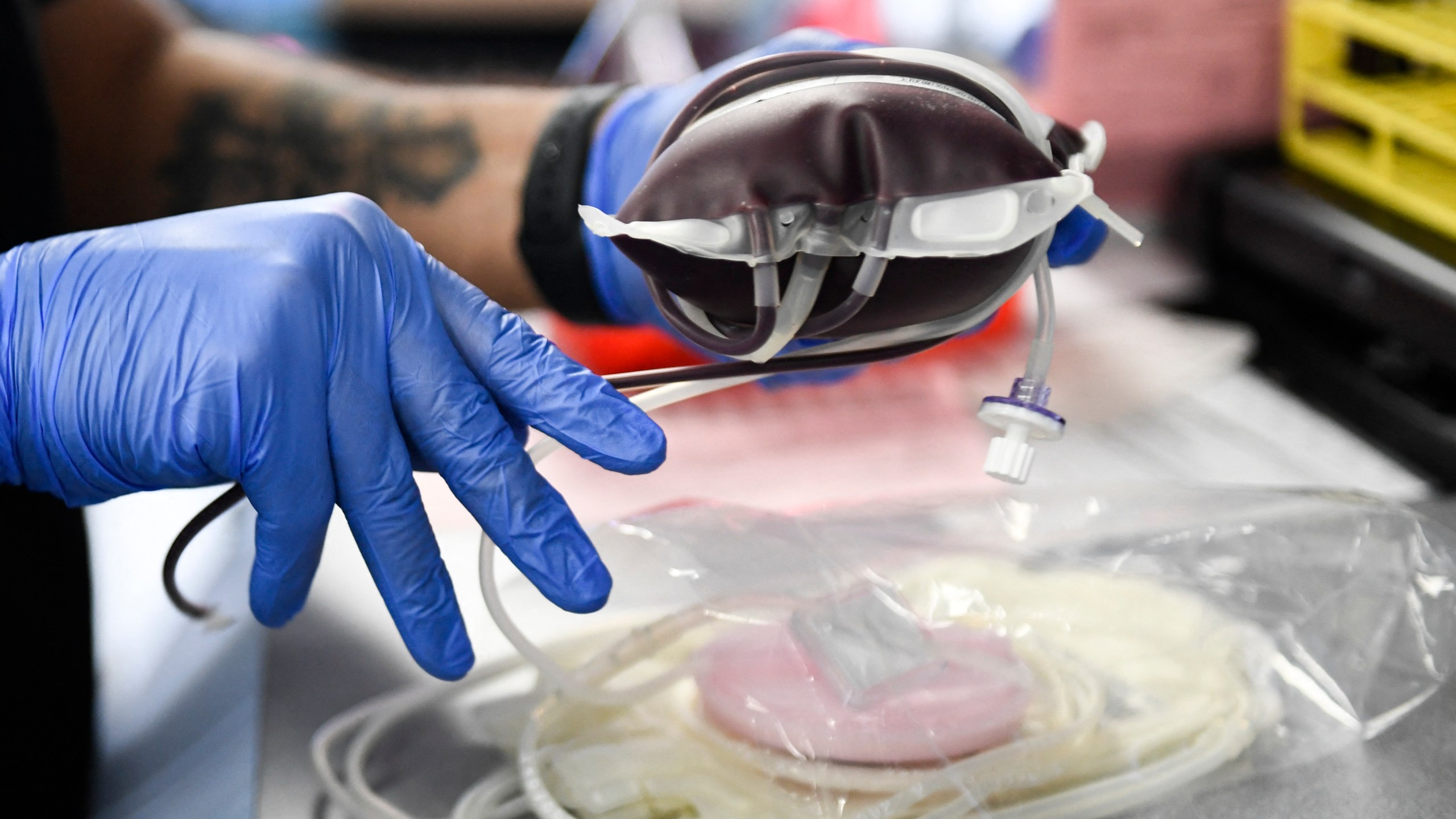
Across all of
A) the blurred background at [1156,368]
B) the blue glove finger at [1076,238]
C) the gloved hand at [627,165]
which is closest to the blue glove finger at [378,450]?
the blurred background at [1156,368]

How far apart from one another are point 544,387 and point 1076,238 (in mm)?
357

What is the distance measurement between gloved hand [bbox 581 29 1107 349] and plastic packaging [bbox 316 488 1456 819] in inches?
9.0

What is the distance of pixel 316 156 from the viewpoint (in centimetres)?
115

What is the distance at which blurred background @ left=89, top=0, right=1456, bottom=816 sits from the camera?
740 millimetres

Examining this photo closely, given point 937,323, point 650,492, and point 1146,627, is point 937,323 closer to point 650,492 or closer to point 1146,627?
point 1146,627

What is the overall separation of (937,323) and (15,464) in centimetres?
48

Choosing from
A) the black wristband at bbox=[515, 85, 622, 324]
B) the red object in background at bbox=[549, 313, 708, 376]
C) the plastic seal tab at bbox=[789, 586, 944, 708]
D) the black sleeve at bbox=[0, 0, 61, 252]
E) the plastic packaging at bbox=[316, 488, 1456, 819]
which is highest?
the black sleeve at bbox=[0, 0, 61, 252]

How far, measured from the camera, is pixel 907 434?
1066mm

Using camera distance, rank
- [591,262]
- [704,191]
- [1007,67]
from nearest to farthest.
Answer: [704,191], [591,262], [1007,67]

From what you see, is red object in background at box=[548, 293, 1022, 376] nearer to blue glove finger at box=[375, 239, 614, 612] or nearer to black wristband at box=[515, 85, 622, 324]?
black wristband at box=[515, 85, 622, 324]

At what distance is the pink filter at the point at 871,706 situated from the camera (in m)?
0.55

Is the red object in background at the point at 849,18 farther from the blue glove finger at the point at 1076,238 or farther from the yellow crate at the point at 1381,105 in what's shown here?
the blue glove finger at the point at 1076,238

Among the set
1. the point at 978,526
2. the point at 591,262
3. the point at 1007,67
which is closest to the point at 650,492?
the point at 591,262

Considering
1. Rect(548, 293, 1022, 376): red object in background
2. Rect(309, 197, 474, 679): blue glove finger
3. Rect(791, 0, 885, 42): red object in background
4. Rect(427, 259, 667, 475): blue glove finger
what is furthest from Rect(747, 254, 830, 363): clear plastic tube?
Rect(791, 0, 885, 42): red object in background
